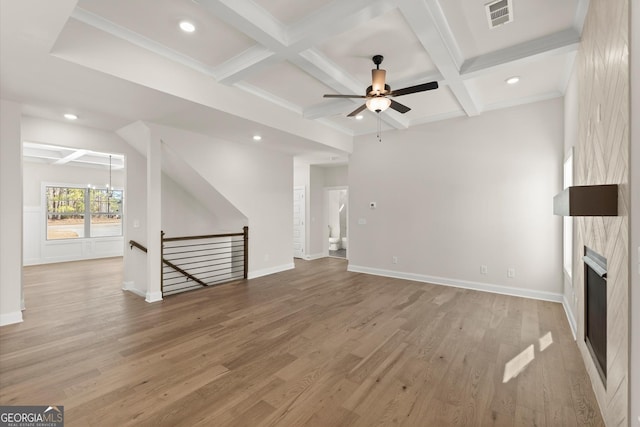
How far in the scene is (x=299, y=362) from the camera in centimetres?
250

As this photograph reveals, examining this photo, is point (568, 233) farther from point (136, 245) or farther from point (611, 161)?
point (136, 245)

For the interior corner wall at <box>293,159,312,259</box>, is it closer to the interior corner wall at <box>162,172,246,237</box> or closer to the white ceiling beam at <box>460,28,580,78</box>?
the interior corner wall at <box>162,172,246,237</box>

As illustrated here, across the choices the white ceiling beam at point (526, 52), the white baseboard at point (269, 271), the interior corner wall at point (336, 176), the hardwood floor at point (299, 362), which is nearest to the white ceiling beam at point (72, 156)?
the hardwood floor at point (299, 362)

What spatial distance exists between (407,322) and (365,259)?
8.83ft

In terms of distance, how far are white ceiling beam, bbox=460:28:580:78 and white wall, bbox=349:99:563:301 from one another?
159cm

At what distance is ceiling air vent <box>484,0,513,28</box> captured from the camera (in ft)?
7.80

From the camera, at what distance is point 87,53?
258cm

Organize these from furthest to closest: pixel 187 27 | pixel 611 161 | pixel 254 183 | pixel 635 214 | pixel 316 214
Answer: pixel 316 214 < pixel 254 183 < pixel 187 27 < pixel 611 161 < pixel 635 214

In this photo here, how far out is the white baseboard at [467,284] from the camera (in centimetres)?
425

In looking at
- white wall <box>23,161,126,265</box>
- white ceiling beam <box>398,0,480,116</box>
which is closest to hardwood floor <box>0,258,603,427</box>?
white ceiling beam <box>398,0,480,116</box>

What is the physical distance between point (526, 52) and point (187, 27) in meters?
3.47

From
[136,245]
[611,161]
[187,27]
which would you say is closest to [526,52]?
[611,161]

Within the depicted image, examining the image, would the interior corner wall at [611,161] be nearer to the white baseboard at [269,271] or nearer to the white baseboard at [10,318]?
the white baseboard at [269,271]

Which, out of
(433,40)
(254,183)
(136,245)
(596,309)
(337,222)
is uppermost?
(433,40)
